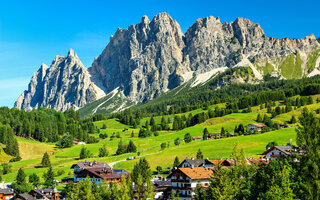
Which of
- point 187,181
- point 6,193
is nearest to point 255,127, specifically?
point 187,181

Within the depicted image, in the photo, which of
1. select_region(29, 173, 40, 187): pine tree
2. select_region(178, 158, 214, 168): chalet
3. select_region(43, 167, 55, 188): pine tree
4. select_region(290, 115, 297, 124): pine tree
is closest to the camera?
select_region(178, 158, 214, 168): chalet

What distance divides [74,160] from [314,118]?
12869cm

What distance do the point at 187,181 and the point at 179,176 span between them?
280cm

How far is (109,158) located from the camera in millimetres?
153125

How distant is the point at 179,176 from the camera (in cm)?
8219

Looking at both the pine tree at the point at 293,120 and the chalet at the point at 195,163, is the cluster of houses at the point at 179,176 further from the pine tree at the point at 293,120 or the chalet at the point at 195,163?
the pine tree at the point at 293,120

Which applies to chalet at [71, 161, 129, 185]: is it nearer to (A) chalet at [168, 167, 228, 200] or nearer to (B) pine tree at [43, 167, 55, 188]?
(B) pine tree at [43, 167, 55, 188]

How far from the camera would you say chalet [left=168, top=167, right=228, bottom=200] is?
7951 centimetres

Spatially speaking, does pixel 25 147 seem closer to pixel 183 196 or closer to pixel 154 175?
pixel 154 175

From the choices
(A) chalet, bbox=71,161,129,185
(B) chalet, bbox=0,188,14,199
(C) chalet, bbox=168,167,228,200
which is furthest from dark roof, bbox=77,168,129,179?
(C) chalet, bbox=168,167,228,200

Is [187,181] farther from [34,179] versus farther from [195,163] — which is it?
[34,179]

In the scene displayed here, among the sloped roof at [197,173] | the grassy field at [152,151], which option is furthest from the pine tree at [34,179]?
the sloped roof at [197,173]

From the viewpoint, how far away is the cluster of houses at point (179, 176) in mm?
80312

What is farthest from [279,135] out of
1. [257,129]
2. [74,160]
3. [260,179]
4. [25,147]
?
[25,147]
